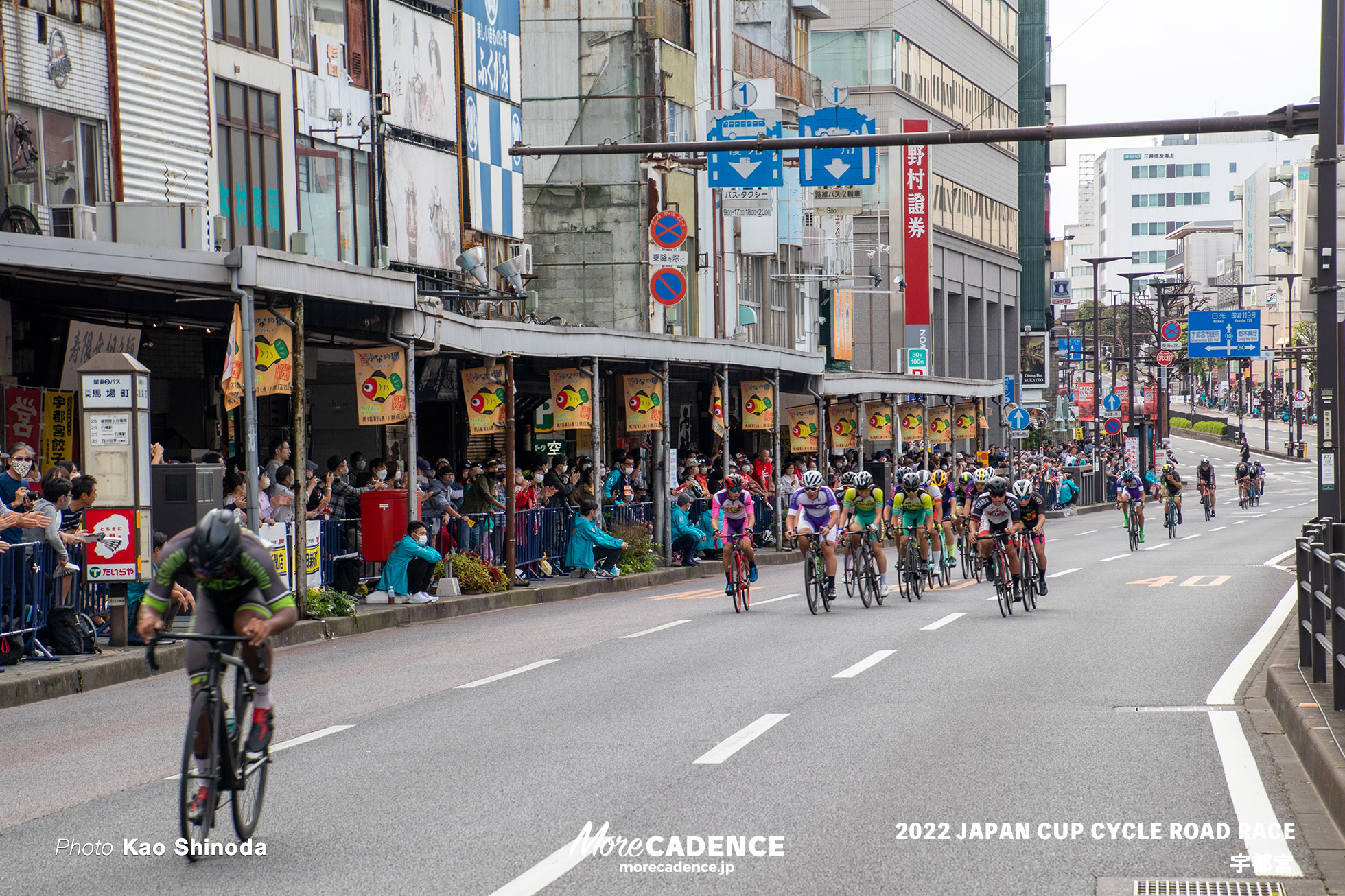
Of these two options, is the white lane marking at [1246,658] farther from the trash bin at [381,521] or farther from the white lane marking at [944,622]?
the trash bin at [381,521]

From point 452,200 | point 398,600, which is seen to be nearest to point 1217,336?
point 452,200

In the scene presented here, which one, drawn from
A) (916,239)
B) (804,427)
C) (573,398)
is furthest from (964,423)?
(573,398)

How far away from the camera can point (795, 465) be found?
35844mm

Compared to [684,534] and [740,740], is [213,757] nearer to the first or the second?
[740,740]

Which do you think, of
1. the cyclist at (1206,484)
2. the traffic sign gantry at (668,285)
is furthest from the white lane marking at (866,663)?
the cyclist at (1206,484)

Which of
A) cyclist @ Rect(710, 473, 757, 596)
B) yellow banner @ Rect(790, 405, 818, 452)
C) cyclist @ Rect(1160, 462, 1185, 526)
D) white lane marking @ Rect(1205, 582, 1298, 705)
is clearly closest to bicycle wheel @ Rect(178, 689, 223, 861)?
white lane marking @ Rect(1205, 582, 1298, 705)

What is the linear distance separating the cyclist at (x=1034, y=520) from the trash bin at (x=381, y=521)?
7.54 meters

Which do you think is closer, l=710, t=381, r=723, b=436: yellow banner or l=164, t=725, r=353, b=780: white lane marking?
l=164, t=725, r=353, b=780: white lane marking

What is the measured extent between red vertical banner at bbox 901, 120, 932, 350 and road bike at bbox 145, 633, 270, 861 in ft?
178

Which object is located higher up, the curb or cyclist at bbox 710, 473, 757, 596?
cyclist at bbox 710, 473, 757, 596

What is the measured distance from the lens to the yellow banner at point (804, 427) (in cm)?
3716

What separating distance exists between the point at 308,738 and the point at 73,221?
11.6 m

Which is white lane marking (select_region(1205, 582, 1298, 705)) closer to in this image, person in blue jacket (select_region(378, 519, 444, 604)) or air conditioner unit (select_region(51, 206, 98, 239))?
person in blue jacket (select_region(378, 519, 444, 604))

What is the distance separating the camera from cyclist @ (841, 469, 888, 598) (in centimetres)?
2077
